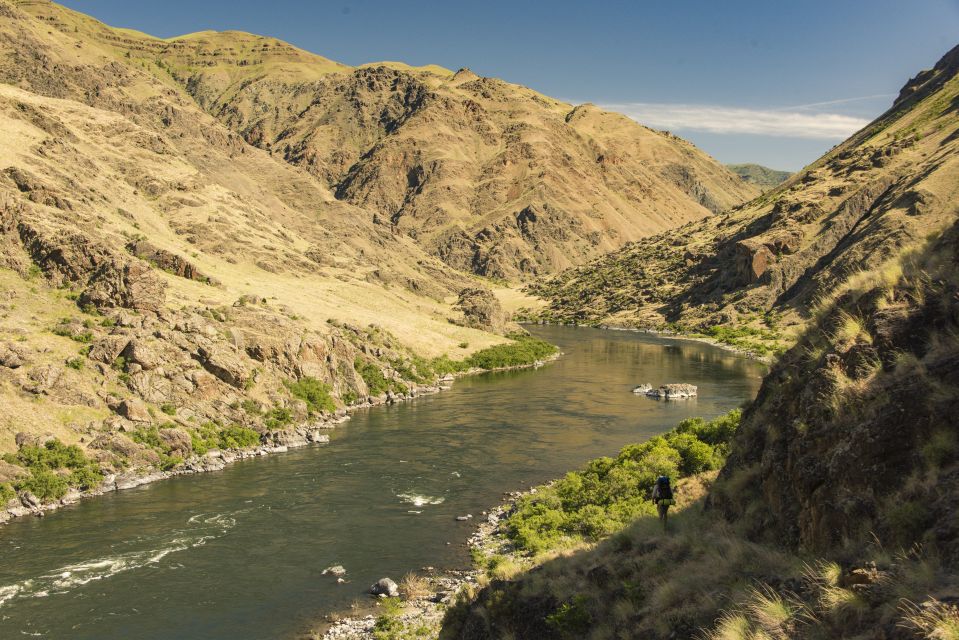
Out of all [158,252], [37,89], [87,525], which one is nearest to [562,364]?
[158,252]

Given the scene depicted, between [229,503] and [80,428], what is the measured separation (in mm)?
12048

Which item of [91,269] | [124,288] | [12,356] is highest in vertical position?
[91,269]

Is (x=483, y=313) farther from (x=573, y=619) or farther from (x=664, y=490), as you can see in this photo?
(x=573, y=619)

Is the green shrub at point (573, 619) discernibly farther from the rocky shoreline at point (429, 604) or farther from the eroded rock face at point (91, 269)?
the eroded rock face at point (91, 269)

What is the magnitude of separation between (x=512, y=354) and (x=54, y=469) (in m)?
64.4

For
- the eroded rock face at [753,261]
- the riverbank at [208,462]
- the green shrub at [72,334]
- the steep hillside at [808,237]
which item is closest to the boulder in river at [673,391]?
the riverbank at [208,462]

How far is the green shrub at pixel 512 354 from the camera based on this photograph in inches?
3578

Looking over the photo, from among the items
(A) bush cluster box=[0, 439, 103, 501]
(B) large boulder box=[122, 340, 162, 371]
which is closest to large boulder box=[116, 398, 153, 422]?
(B) large boulder box=[122, 340, 162, 371]

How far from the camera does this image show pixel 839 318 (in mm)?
14266

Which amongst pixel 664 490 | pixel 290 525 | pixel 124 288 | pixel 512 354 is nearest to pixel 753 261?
pixel 512 354

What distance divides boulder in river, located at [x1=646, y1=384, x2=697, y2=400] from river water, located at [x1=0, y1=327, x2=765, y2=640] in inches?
151

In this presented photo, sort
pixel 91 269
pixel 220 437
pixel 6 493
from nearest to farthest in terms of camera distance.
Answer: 1. pixel 6 493
2. pixel 220 437
3. pixel 91 269

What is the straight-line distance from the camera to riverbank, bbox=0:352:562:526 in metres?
36.5

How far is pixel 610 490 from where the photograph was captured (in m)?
36.5
